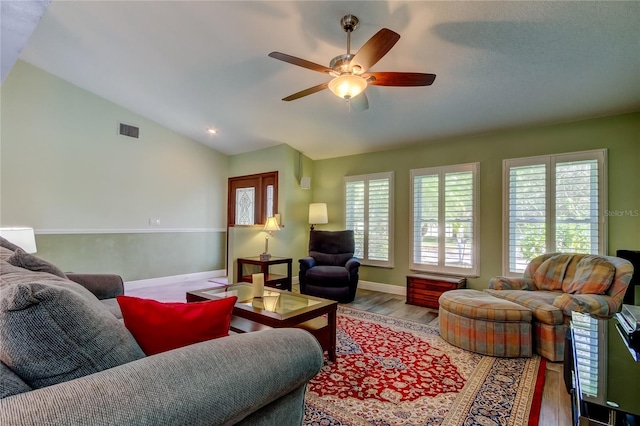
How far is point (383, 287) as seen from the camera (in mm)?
5055

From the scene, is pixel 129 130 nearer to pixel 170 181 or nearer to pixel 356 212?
pixel 170 181

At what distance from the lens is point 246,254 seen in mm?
5324

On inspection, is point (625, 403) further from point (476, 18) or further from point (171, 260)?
point (171, 260)

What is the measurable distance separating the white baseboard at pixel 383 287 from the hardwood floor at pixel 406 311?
0.32ft

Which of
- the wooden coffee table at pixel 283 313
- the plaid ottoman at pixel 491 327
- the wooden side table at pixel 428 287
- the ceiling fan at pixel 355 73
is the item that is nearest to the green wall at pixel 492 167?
the wooden side table at pixel 428 287

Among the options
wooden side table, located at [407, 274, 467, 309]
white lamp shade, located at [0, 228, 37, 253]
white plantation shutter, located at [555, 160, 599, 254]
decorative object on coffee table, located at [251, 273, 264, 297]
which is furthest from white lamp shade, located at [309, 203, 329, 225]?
white lamp shade, located at [0, 228, 37, 253]

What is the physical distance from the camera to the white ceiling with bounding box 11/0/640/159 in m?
2.42

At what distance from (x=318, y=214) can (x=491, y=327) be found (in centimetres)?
329

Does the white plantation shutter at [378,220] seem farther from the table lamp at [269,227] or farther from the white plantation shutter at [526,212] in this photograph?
the white plantation shutter at [526,212]

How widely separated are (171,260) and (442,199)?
4.78 m

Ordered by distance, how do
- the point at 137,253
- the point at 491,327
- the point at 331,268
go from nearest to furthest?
1. the point at 491,327
2. the point at 331,268
3. the point at 137,253

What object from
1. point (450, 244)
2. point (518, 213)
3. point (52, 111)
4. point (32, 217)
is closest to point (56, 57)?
point (52, 111)

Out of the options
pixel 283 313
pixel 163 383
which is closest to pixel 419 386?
pixel 283 313

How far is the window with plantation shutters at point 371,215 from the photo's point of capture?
16.5 feet
